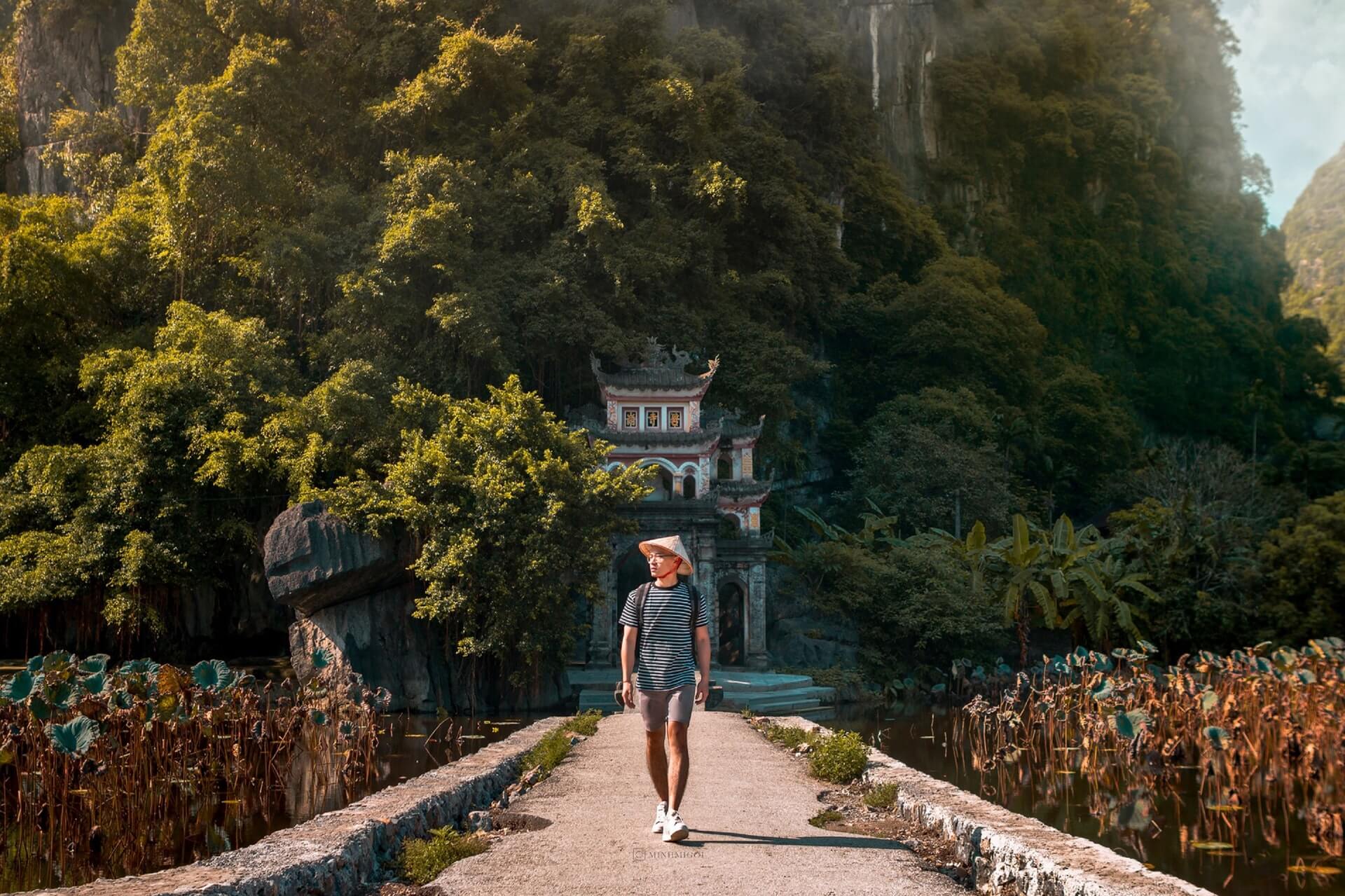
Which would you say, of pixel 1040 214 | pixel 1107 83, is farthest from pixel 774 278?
pixel 1107 83

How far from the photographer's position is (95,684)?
11.3 meters

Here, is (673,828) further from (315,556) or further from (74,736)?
(315,556)

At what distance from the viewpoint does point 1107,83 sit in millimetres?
50875

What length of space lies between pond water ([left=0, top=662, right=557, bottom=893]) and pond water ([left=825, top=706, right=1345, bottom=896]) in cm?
647

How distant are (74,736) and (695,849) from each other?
546 cm

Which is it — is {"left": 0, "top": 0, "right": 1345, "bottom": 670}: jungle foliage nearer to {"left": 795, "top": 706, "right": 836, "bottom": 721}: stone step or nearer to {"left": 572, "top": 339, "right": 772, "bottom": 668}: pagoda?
{"left": 572, "top": 339, "right": 772, "bottom": 668}: pagoda

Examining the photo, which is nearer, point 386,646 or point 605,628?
point 386,646

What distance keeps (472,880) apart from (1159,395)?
145 ft

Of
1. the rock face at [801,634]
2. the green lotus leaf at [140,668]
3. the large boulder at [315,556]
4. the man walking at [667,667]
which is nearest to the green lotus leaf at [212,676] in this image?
the green lotus leaf at [140,668]

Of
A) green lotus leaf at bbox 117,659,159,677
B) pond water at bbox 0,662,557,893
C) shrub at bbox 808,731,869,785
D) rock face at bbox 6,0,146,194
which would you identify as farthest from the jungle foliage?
shrub at bbox 808,731,869,785

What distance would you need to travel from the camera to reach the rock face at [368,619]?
2186 centimetres

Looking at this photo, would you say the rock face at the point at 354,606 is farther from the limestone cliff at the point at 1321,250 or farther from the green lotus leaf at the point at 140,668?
the limestone cliff at the point at 1321,250

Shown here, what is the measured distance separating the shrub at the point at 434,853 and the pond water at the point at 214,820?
124 inches

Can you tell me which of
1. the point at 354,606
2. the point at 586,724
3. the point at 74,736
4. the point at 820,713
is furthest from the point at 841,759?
the point at 354,606
